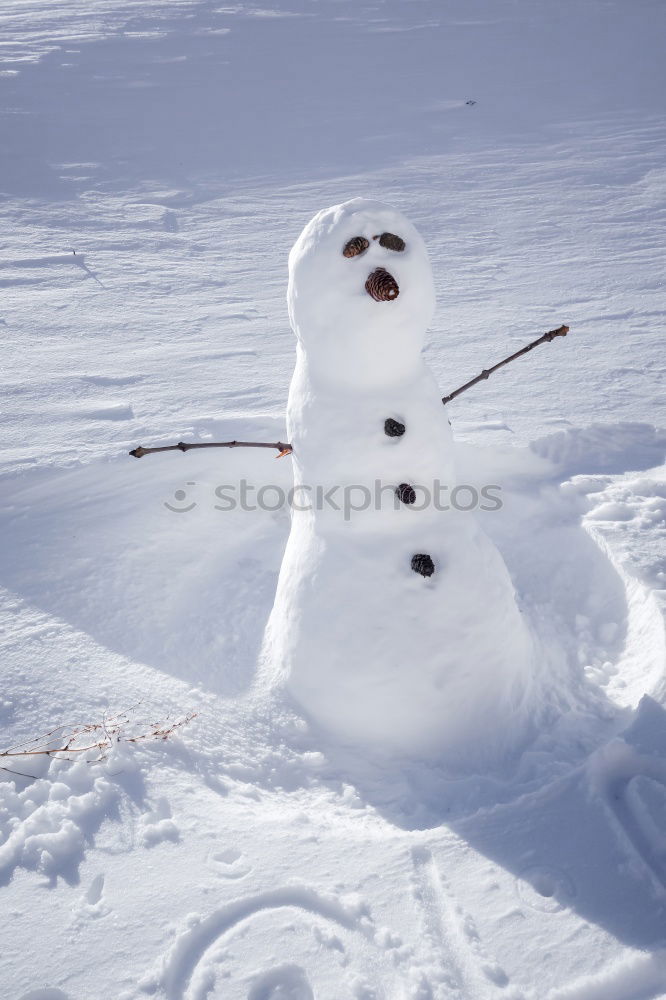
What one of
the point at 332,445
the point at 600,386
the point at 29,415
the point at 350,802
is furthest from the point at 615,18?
the point at 350,802

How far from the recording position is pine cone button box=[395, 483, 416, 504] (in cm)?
274

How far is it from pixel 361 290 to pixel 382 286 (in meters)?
0.08

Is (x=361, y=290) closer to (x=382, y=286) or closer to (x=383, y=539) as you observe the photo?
(x=382, y=286)

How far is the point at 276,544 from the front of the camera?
405 cm

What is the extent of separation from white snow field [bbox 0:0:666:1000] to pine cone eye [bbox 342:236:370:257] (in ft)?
4.34

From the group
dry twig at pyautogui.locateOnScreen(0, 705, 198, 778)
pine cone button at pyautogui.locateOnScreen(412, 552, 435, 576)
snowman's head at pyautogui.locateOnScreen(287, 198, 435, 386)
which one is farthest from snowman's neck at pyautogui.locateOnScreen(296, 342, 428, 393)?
dry twig at pyautogui.locateOnScreen(0, 705, 198, 778)

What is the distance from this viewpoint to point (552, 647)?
10.9 ft

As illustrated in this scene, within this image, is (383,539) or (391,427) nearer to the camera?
(391,427)

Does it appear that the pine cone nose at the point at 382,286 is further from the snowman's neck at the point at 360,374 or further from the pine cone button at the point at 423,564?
the pine cone button at the point at 423,564

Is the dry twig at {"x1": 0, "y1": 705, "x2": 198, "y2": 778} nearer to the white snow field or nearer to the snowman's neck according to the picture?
the white snow field

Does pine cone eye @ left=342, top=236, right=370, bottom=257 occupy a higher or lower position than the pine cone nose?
higher

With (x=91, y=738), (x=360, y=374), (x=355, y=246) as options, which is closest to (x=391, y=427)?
(x=360, y=374)

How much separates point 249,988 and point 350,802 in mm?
667

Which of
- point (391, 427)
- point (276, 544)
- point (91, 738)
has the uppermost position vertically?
point (391, 427)
